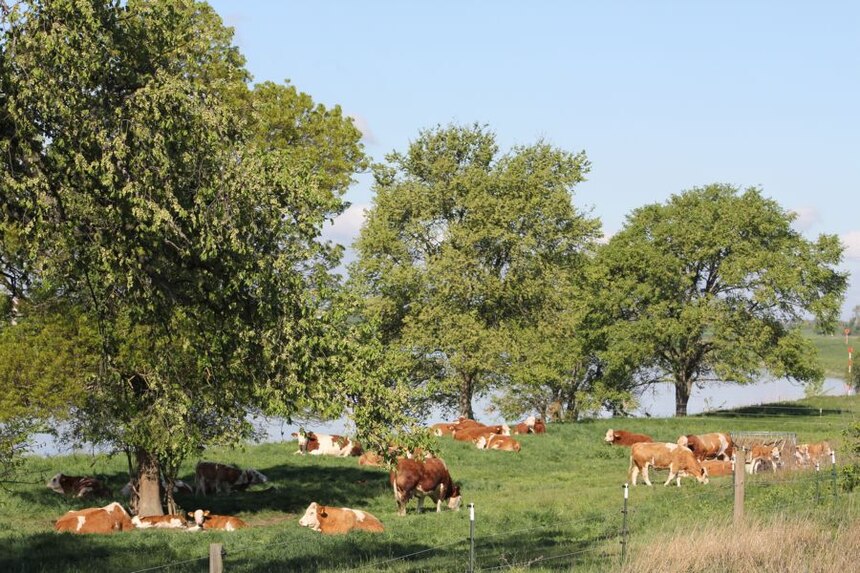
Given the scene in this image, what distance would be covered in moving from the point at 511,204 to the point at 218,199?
3921cm

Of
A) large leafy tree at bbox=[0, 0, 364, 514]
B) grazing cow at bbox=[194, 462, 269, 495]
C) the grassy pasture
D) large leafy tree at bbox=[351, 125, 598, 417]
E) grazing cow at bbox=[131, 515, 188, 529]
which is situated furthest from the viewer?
large leafy tree at bbox=[351, 125, 598, 417]

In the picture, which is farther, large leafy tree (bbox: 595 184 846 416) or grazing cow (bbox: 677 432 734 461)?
large leafy tree (bbox: 595 184 846 416)

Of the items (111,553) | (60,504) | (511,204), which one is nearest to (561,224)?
(511,204)

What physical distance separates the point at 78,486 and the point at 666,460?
57.3 ft

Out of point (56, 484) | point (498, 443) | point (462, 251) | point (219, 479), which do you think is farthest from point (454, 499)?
point (462, 251)

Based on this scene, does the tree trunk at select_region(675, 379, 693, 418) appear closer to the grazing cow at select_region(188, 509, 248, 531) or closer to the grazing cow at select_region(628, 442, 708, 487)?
the grazing cow at select_region(628, 442, 708, 487)

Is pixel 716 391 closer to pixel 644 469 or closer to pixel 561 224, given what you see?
pixel 561 224

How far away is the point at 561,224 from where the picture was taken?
54.8 metres

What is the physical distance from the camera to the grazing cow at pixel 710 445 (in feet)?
124

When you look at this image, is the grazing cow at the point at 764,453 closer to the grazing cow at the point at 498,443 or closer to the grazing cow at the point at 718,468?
the grazing cow at the point at 718,468

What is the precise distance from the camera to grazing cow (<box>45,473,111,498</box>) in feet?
96.1

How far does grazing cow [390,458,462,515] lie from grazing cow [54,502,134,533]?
683 centimetres

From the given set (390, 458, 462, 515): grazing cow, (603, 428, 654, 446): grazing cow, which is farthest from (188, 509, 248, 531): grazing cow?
(603, 428, 654, 446): grazing cow

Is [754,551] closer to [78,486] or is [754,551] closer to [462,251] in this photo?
[78,486]
